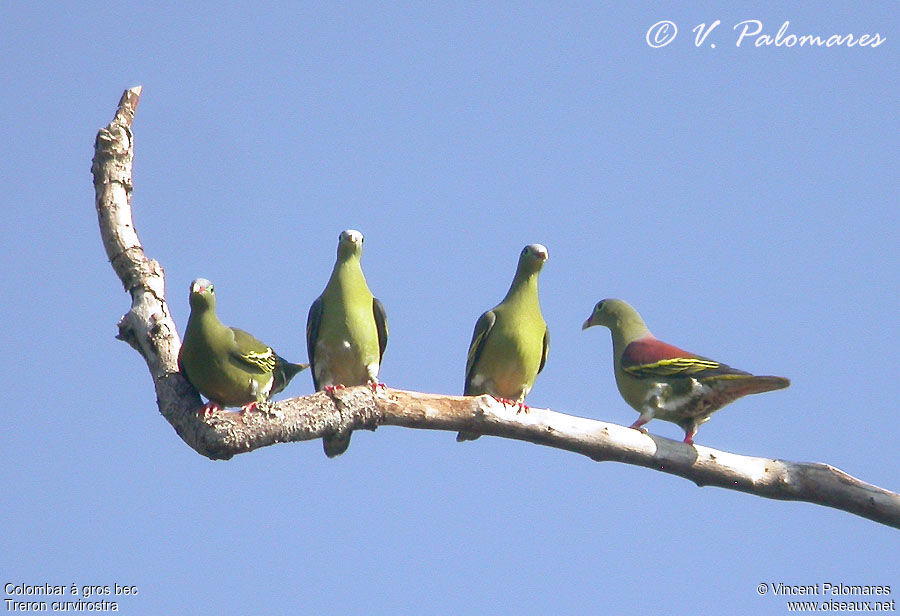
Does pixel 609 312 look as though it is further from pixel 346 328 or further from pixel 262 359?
pixel 262 359

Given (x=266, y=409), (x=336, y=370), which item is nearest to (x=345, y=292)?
(x=336, y=370)

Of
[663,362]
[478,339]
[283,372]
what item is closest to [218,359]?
[283,372]

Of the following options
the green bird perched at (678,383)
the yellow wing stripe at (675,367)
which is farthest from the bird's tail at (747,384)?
the yellow wing stripe at (675,367)

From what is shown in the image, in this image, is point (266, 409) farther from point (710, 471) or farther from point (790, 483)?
point (790, 483)

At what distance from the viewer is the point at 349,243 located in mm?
9977

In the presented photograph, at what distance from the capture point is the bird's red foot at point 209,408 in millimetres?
7787

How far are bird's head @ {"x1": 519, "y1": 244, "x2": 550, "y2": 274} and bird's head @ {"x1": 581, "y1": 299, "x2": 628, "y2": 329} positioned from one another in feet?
3.67

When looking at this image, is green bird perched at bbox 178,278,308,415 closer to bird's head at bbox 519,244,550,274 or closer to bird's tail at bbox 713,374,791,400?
bird's head at bbox 519,244,550,274

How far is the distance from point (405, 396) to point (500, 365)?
2.31 m

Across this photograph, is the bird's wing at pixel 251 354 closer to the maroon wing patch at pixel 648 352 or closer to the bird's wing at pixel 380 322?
the bird's wing at pixel 380 322

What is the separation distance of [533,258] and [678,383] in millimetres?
1986

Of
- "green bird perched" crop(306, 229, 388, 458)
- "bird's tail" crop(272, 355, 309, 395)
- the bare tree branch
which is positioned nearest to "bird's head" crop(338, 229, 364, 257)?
"green bird perched" crop(306, 229, 388, 458)

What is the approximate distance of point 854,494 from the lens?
7.99 meters

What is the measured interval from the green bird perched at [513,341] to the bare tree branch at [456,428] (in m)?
1.90
